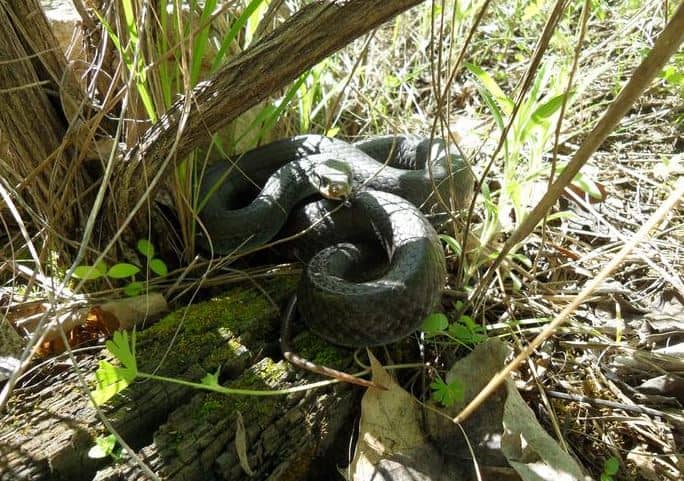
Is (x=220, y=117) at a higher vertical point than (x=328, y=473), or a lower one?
higher

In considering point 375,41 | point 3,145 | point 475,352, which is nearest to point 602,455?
point 475,352

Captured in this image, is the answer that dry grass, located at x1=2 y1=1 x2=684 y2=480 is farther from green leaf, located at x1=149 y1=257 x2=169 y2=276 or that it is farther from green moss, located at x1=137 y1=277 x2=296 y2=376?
green moss, located at x1=137 y1=277 x2=296 y2=376

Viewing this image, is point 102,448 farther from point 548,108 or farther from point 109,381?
point 548,108

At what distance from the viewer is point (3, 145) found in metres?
2.27

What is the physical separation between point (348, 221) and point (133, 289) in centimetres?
130

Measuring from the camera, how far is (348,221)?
3.10 meters

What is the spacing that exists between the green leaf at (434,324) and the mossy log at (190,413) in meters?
0.41

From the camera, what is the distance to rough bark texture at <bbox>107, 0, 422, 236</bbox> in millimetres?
1857

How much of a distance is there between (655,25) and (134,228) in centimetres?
419

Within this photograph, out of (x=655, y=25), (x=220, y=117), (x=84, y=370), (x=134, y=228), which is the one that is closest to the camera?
(x=84, y=370)

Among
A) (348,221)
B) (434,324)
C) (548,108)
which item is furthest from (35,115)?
(548,108)

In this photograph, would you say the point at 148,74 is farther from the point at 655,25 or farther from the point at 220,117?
the point at 655,25

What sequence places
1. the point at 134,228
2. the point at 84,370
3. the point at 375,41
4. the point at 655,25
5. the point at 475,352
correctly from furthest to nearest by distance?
the point at 375,41 → the point at 655,25 → the point at 134,228 → the point at 475,352 → the point at 84,370

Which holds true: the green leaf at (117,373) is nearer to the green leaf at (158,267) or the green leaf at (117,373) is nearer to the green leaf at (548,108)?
the green leaf at (158,267)
